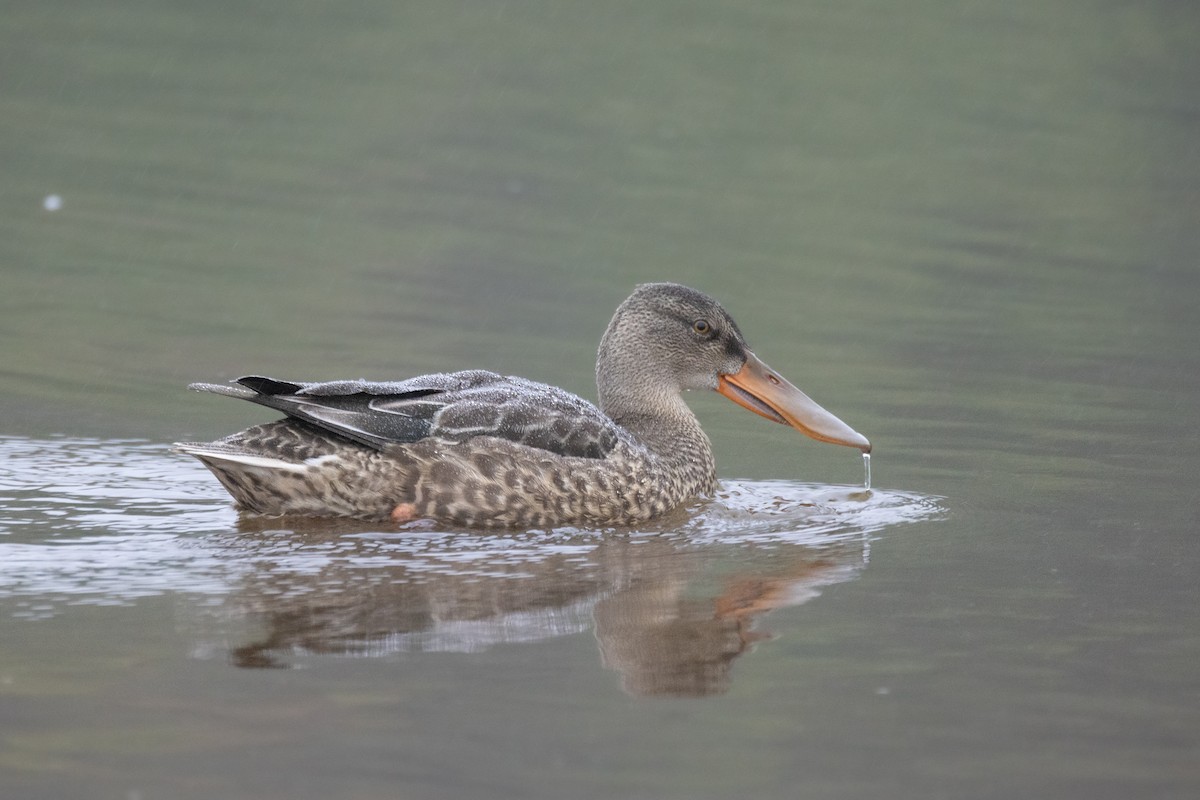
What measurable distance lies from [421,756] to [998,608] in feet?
8.88

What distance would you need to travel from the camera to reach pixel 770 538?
26.1 feet

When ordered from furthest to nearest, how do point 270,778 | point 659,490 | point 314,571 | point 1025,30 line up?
point 1025,30
point 659,490
point 314,571
point 270,778

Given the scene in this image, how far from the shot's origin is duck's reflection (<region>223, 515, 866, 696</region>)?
20.1 feet

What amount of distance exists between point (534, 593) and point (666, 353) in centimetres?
263

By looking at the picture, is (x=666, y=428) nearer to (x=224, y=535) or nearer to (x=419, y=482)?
(x=419, y=482)

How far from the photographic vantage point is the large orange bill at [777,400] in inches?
360

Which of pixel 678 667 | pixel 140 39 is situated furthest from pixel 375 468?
pixel 140 39

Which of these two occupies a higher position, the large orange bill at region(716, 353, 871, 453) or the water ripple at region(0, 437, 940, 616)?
the large orange bill at region(716, 353, 871, 453)

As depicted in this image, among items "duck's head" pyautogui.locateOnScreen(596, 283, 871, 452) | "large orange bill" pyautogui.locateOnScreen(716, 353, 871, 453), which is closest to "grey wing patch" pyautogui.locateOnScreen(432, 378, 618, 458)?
"duck's head" pyautogui.locateOnScreen(596, 283, 871, 452)

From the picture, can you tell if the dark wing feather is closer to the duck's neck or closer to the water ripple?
→ the water ripple

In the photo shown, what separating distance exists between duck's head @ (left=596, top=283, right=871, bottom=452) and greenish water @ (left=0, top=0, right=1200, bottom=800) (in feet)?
1.32

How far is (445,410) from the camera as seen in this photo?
781cm

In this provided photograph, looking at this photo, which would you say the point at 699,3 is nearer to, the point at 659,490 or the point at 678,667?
the point at 659,490

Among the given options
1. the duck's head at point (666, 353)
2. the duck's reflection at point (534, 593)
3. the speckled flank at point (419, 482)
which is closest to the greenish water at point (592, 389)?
the duck's reflection at point (534, 593)
